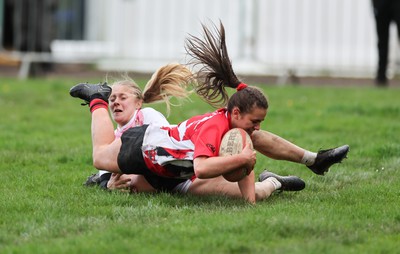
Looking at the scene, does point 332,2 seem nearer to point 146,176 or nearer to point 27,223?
point 146,176

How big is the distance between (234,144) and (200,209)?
18.9 inches

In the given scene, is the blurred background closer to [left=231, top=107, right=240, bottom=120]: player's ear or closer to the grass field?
the grass field

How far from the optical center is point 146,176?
7285 millimetres

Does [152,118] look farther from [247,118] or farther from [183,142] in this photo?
[247,118]

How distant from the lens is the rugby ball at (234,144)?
6.66 metres

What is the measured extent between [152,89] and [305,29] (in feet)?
36.5

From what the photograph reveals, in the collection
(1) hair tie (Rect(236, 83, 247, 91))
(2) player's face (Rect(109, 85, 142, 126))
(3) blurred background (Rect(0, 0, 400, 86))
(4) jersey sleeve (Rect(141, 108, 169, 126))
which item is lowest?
(3) blurred background (Rect(0, 0, 400, 86))

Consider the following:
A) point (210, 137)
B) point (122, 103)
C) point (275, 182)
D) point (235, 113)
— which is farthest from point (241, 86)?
point (122, 103)

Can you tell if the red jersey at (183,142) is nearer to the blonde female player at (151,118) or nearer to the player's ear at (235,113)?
the player's ear at (235,113)

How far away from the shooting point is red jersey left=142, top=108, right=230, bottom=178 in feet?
22.0

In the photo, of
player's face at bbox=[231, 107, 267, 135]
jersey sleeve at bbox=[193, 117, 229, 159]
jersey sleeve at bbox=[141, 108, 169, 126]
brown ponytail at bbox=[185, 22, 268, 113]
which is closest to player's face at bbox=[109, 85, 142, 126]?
jersey sleeve at bbox=[141, 108, 169, 126]

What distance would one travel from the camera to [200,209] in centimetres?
668

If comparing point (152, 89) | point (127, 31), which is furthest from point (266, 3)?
point (152, 89)

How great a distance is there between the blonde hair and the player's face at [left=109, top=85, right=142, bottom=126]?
54 millimetres
